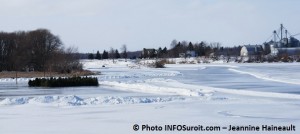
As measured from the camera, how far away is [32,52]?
170ft

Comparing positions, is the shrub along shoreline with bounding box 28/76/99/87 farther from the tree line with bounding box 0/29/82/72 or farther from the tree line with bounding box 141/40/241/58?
the tree line with bounding box 141/40/241/58

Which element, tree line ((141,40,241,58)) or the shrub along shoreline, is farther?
tree line ((141,40,241,58))

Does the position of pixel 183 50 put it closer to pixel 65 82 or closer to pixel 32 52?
pixel 32 52

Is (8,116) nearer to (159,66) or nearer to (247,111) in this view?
(247,111)

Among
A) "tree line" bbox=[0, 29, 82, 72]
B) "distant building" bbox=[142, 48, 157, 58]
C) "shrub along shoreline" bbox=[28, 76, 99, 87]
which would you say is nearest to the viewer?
"shrub along shoreline" bbox=[28, 76, 99, 87]

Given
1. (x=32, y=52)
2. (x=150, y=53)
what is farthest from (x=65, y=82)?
(x=150, y=53)

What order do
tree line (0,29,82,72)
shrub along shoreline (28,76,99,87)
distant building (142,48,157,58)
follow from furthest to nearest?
1. distant building (142,48,157,58)
2. tree line (0,29,82,72)
3. shrub along shoreline (28,76,99,87)

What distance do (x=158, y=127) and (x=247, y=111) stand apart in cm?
355

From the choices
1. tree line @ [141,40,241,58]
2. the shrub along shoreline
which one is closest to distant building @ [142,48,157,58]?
tree line @ [141,40,241,58]

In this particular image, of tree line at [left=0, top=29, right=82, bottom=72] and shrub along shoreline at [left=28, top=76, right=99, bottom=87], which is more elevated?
tree line at [left=0, top=29, right=82, bottom=72]

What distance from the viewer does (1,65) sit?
2030 inches

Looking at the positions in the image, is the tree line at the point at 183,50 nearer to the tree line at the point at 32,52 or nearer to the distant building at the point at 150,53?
the distant building at the point at 150,53

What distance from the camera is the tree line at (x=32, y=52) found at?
50062mm

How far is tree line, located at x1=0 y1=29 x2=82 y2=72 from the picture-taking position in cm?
5006
